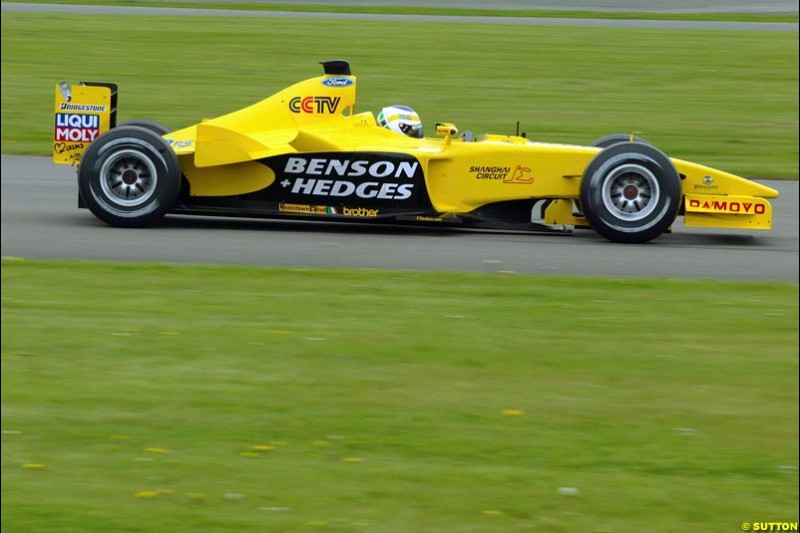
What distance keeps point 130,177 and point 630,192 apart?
14.2 ft

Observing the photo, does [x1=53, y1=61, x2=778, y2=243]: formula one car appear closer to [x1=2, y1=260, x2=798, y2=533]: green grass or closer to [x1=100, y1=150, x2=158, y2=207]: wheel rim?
[x1=100, y1=150, x2=158, y2=207]: wheel rim

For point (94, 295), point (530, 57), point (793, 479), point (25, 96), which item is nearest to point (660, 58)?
point (530, 57)

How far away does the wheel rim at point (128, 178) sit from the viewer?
452 inches

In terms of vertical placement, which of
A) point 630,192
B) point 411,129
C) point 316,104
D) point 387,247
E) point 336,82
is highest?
point 336,82

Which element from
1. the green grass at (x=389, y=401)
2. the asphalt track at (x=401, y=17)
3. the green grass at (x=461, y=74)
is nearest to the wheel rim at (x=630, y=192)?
the green grass at (x=389, y=401)

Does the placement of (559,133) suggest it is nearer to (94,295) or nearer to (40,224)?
(40,224)

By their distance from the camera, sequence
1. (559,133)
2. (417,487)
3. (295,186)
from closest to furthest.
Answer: (417,487) → (295,186) → (559,133)

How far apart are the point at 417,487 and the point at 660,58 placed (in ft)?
59.3

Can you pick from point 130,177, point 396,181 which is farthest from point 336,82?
point 130,177

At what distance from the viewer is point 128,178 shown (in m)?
11.6

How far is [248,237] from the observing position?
38.2 feet

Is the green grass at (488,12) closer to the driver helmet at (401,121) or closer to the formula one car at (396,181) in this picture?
the driver helmet at (401,121)

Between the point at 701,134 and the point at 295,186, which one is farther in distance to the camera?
the point at 701,134

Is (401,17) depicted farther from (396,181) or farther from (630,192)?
(630,192)
